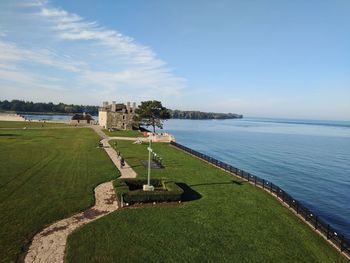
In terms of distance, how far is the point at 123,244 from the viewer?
1677cm

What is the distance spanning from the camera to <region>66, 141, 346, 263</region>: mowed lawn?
16.1m

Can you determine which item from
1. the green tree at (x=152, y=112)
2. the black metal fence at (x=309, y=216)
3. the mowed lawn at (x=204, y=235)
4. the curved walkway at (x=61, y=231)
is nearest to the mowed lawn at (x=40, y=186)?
A: the curved walkway at (x=61, y=231)


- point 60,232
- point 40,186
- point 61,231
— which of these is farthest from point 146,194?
point 40,186

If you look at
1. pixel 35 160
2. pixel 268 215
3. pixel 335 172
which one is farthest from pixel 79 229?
pixel 335 172

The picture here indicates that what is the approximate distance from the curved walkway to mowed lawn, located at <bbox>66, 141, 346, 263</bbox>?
600 mm

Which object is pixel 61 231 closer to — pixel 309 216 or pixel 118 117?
pixel 309 216

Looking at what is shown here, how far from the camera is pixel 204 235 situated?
18.6 metres

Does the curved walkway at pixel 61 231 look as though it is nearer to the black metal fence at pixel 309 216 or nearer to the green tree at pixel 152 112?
the black metal fence at pixel 309 216

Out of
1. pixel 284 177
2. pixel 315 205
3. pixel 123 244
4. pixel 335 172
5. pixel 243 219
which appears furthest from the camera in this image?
pixel 335 172

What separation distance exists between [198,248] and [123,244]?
4.08 metres

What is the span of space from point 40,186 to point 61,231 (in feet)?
31.8

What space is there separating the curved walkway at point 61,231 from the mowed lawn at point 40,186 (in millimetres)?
561

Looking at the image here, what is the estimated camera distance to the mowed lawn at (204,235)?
52.7ft

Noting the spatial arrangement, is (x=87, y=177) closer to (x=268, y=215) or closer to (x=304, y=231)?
(x=268, y=215)
